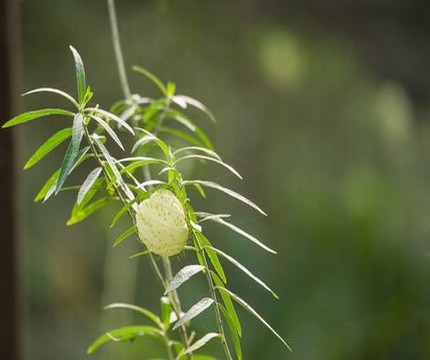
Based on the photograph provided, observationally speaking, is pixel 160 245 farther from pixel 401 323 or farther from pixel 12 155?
pixel 401 323

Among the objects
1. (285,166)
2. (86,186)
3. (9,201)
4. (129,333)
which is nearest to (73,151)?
(86,186)

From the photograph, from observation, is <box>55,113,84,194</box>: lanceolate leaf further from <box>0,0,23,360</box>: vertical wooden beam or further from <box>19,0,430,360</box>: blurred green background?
<box>19,0,430,360</box>: blurred green background

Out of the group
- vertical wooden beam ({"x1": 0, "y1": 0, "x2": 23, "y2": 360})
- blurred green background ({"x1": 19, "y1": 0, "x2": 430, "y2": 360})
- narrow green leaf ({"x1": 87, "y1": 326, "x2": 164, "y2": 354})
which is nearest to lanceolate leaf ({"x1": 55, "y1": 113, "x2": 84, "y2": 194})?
narrow green leaf ({"x1": 87, "y1": 326, "x2": 164, "y2": 354})

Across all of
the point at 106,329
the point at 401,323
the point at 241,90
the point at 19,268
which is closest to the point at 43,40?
the point at 241,90

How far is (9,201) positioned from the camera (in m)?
0.83

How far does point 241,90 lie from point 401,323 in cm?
107

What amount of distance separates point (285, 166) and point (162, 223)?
170 centimetres

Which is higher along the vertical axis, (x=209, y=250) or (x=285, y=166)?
(x=209, y=250)

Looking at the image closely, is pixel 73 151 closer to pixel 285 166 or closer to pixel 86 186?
pixel 86 186

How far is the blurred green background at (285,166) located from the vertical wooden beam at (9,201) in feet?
1.40

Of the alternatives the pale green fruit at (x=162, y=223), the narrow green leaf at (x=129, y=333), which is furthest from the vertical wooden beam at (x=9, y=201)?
the pale green fruit at (x=162, y=223)

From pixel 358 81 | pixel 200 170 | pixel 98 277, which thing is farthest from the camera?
pixel 358 81

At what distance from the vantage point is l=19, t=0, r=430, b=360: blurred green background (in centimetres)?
135

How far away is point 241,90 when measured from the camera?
2.21 metres
